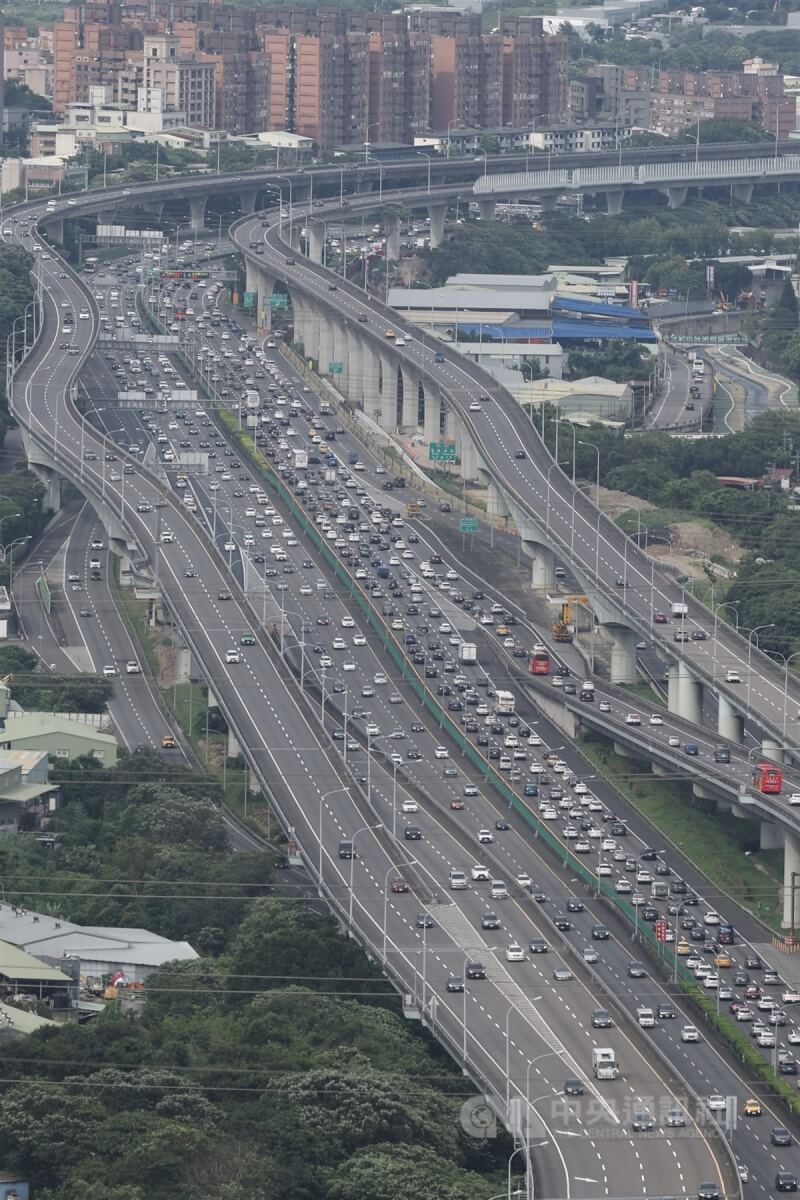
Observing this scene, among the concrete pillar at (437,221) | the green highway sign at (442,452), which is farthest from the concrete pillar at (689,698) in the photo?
the concrete pillar at (437,221)

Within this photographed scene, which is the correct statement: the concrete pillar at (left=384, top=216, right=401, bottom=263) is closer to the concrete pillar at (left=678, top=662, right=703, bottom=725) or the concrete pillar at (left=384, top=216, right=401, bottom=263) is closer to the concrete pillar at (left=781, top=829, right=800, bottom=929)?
the concrete pillar at (left=678, top=662, right=703, bottom=725)

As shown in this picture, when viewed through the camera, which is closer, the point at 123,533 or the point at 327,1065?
the point at 327,1065

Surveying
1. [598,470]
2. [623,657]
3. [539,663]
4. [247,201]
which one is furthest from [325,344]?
[539,663]

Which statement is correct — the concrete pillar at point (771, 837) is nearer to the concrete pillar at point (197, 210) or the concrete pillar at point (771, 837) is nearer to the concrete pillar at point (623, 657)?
the concrete pillar at point (623, 657)

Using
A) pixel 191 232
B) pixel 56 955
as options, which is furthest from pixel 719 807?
pixel 191 232

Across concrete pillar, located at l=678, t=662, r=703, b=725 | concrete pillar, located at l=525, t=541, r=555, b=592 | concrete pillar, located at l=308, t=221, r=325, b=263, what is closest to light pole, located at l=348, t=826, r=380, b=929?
concrete pillar, located at l=678, t=662, r=703, b=725

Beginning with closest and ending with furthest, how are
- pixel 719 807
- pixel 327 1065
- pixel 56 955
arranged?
1. pixel 327 1065
2. pixel 56 955
3. pixel 719 807

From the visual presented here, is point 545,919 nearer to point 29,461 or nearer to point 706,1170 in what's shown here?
point 706,1170
